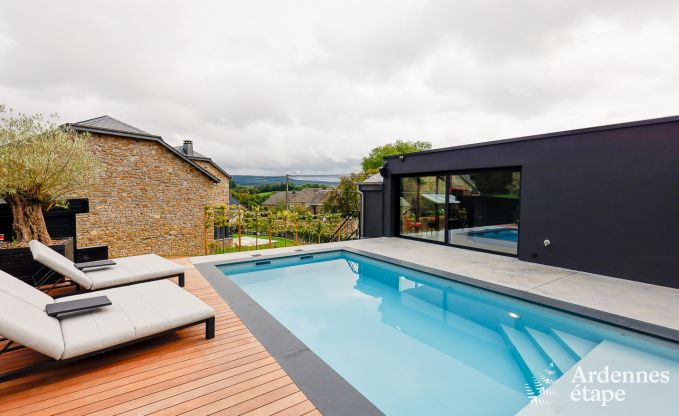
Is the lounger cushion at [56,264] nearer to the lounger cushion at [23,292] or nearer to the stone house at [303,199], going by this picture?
the lounger cushion at [23,292]

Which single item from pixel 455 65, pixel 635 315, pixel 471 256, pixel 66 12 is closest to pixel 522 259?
pixel 471 256

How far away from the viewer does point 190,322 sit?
2977 millimetres

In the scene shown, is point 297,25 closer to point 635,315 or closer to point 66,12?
point 66,12

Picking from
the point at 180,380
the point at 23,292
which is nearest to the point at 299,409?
the point at 180,380

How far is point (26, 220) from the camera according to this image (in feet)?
16.0

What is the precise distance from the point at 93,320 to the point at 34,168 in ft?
11.5

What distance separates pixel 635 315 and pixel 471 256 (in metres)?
3.71

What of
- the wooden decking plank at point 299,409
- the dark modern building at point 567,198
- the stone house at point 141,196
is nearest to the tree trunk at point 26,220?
the wooden decking plank at point 299,409

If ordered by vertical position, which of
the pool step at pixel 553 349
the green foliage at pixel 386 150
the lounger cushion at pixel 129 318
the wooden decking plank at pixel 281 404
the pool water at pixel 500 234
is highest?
the green foliage at pixel 386 150

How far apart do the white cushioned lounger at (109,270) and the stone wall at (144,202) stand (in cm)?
767

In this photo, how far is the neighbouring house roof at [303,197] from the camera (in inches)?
1930

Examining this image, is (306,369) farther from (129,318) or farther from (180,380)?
(129,318)

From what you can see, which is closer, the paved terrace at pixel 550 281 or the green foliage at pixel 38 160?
the paved terrace at pixel 550 281

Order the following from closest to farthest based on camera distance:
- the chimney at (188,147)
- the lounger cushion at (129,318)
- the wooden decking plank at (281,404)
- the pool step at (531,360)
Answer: the wooden decking plank at (281,404) < the lounger cushion at (129,318) < the pool step at (531,360) < the chimney at (188,147)
